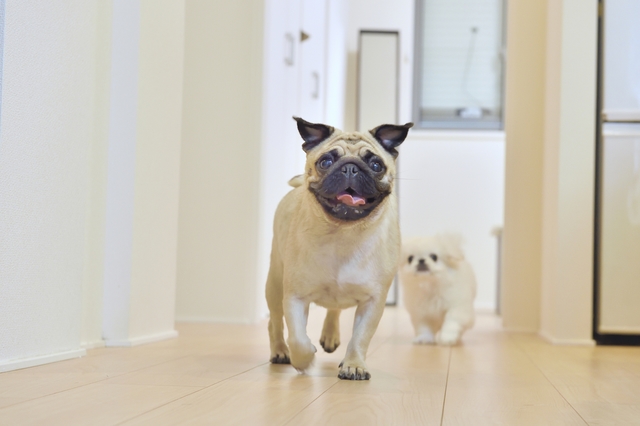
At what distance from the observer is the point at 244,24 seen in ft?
13.4

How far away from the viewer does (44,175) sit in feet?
7.22

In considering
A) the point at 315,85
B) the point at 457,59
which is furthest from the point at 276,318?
the point at 457,59

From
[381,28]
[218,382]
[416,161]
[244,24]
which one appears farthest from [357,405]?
[381,28]

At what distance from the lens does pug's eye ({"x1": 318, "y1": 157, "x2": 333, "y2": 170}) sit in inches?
78.9

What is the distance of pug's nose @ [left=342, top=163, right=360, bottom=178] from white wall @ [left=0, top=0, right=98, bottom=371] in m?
0.88

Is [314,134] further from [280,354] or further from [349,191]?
[280,354]

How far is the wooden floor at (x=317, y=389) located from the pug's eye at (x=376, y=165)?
0.56 metres

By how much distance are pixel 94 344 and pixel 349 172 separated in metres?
1.26

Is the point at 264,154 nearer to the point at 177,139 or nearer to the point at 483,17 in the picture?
the point at 177,139

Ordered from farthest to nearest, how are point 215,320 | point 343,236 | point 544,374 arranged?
point 215,320 < point 544,374 < point 343,236

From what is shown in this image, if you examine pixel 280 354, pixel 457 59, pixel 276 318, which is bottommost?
pixel 280 354

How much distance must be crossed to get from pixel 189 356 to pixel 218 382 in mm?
595

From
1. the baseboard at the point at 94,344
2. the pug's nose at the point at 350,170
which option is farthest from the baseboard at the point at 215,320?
the pug's nose at the point at 350,170

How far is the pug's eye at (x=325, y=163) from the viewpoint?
200 centimetres
